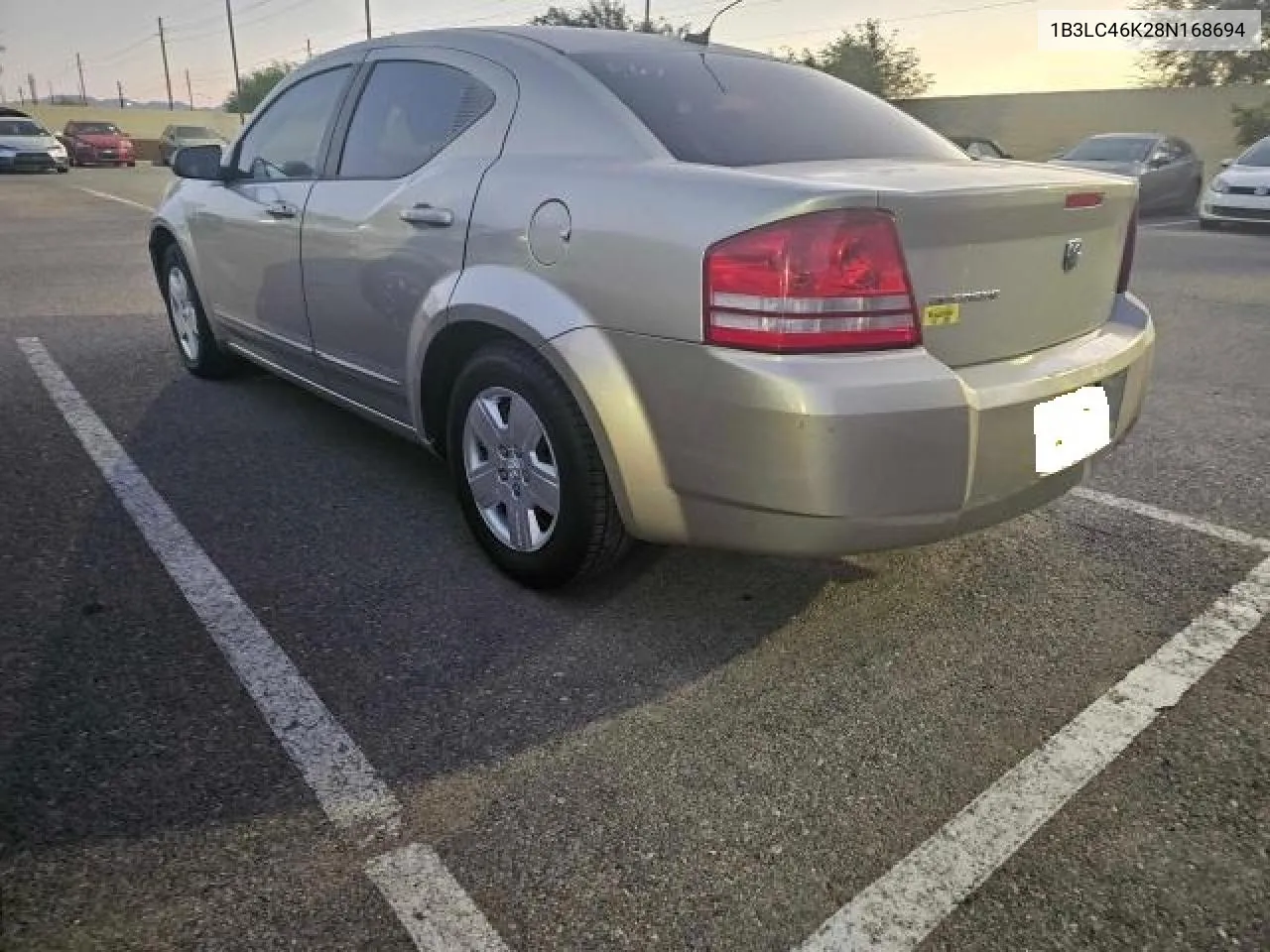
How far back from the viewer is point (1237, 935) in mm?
1603

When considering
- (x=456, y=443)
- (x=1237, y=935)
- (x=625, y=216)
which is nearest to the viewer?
(x=1237, y=935)

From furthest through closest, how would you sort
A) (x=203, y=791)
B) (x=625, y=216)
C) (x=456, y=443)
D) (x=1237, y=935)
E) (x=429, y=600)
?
(x=456, y=443), (x=429, y=600), (x=625, y=216), (x=203, y=791), (x=1237, y=935)

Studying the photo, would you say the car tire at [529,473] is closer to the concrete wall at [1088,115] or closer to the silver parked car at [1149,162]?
the silver parked car at [1149,162]

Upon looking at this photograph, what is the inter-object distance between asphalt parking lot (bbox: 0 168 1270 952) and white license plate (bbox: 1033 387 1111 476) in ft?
1.66

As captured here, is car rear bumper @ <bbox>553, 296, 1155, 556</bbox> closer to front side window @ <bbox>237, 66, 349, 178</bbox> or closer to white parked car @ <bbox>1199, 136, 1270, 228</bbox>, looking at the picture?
front side window @ <bbox>237, 66, 349, 178</bbox>

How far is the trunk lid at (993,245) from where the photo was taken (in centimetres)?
209

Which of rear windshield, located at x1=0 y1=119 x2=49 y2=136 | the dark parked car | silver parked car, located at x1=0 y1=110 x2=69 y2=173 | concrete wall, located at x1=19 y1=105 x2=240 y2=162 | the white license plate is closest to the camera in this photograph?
the white license plate

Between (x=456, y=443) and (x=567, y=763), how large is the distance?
1.20 metres

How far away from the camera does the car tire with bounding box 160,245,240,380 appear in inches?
186

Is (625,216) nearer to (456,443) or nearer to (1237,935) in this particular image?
(456,443)

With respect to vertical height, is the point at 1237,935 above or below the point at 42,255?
below

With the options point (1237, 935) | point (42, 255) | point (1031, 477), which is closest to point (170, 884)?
point (1237, 935)

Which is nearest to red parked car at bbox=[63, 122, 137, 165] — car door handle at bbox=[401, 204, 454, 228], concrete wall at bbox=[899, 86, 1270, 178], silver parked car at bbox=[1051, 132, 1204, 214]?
concrete wall at bbox=[899, 86, 1270, 178]

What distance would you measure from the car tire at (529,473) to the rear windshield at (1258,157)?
14.6m
